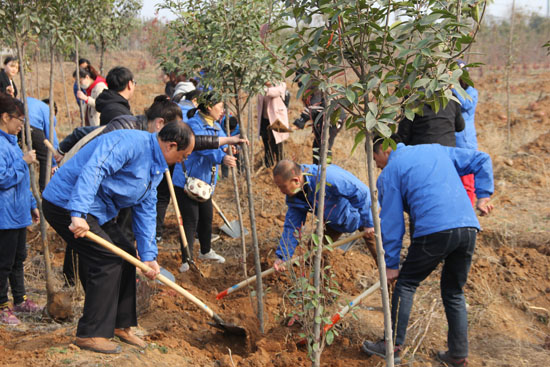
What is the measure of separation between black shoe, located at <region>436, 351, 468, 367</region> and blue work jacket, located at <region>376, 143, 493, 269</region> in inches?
32.8

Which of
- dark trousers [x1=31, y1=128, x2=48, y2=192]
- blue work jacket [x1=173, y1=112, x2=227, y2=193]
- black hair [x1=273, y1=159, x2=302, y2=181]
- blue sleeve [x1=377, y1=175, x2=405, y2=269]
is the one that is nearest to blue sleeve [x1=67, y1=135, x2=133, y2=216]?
black hair [x1=273, y1=159, x2=302, y2=181]

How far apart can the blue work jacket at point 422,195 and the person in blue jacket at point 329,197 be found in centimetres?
71

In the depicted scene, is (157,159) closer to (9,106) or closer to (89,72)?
(9,106)

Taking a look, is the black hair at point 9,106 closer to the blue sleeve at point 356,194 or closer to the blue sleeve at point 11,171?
the blue sleeve at point 11,171

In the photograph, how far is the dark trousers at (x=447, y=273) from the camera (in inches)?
133

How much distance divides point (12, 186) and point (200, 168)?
1.80 m

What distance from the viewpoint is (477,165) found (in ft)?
11.8

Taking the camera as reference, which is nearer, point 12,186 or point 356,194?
point 12,186

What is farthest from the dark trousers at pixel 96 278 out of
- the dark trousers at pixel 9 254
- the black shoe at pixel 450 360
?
the black shoe at pixel 450 360

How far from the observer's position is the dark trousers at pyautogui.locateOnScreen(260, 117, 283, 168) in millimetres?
8586

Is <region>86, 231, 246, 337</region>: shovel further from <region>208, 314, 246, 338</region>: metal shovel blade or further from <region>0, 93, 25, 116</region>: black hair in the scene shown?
<region>0, 93, 25, 116</region>: black hair

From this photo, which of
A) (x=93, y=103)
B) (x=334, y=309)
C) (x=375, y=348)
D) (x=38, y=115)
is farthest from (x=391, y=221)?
(x=93, y=103)

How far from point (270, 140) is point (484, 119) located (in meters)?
8.46

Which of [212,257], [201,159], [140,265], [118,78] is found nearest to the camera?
[140,265]
